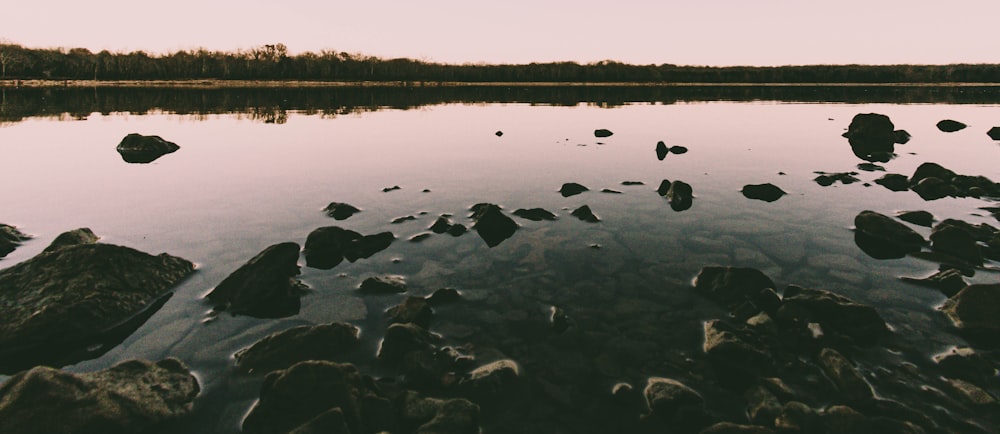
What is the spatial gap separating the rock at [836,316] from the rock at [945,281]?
2.53 m

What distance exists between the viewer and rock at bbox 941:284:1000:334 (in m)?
7.27

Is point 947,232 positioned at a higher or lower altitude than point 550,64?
lower

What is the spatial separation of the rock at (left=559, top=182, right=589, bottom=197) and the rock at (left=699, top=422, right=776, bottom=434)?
476 inches

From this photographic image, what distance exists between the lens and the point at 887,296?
28.4ft

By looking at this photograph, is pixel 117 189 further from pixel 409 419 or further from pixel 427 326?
pixel 409 419

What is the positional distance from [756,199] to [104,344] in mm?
17592

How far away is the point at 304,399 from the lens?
542cm

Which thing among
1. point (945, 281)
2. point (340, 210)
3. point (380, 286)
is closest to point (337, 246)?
point (380, 286)

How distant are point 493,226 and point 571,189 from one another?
215 inches

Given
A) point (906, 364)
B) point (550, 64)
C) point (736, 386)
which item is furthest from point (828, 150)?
point (550, 64)

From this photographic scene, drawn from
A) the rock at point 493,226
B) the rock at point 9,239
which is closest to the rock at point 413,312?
the rock at point 493,226

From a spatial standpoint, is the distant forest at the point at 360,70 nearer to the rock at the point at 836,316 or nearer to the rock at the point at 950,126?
the rock at the point at 950,126

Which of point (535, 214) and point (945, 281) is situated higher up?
point (535, 214)

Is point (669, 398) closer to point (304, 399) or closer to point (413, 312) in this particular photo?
point (413, 312)
